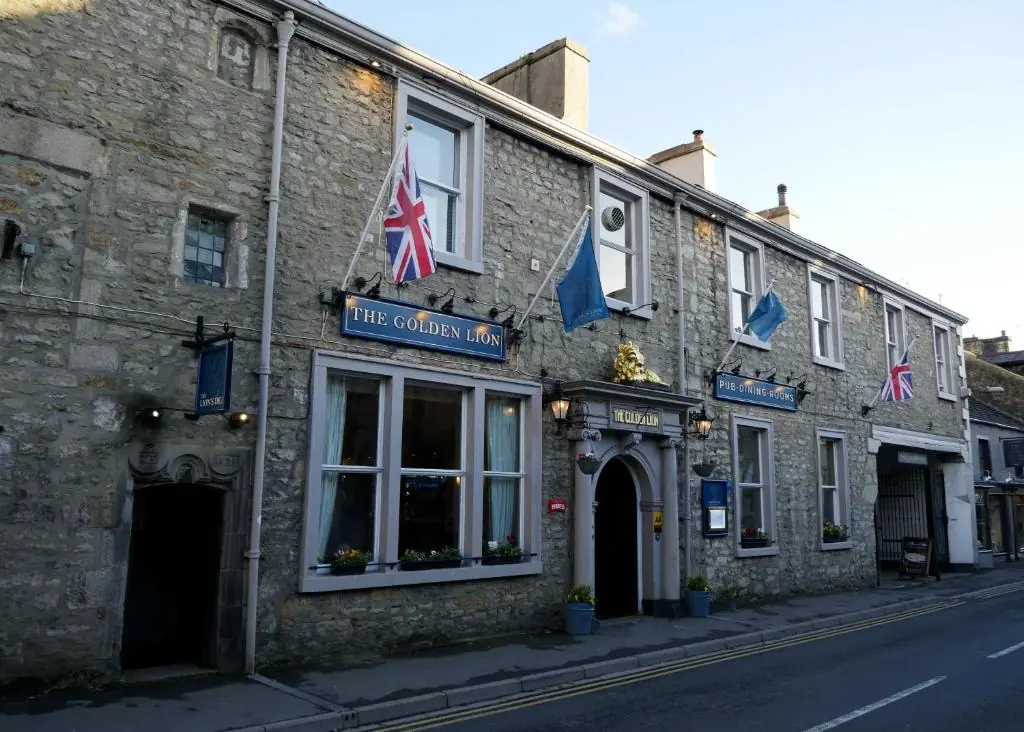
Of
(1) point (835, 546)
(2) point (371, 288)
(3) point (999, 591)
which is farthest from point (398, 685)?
(3) point (999, 591)

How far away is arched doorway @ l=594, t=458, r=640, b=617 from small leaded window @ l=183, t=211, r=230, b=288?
24.3ft

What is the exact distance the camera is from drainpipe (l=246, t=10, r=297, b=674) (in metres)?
9.29

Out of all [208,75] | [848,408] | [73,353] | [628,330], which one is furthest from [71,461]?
[848,408]

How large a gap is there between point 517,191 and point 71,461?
24.3ft

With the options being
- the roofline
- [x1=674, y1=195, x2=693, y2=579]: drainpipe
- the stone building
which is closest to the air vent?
the stone building

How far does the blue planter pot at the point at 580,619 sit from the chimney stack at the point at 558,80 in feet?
25.7

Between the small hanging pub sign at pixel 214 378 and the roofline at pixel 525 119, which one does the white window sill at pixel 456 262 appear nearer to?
the roofline at pixel 525 119

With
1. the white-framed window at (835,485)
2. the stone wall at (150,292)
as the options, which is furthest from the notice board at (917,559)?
the stone wall at (150,292)

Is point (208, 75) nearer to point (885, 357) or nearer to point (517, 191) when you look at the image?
point (517, 191)

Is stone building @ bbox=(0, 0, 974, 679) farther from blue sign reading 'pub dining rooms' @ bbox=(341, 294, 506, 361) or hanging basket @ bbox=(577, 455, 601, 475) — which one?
hanging basket @ bbox=(577, 455, 601, 475)

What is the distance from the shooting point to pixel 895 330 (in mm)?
23109

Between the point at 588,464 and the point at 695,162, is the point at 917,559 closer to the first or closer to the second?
the point at 695,162

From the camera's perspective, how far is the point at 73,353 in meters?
8.55

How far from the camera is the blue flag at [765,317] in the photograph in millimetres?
15414
